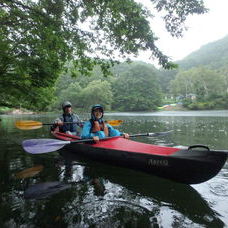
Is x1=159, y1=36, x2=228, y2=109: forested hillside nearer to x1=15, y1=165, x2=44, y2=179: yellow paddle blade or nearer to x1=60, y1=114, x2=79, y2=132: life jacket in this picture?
x1=60, y1=114, x2=79, y2=132: life jacket

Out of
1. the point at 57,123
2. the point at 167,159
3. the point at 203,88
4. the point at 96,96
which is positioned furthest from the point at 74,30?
the point at 203,88

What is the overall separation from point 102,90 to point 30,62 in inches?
2401

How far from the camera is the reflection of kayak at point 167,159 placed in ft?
12.9

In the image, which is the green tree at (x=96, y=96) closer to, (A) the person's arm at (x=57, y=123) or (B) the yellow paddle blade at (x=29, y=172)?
(A) the person's arm at (x=57, y=123)

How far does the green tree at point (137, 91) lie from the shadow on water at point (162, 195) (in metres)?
68.3

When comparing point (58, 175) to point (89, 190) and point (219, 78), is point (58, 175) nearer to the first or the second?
point (89, 190)

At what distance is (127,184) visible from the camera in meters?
5.05

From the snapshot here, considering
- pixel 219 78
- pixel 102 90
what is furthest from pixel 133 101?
pixel 219 78

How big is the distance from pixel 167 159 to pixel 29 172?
3.94 m

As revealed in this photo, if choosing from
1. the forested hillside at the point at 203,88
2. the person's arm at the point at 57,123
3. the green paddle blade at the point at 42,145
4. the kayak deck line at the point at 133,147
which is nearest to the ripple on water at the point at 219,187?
the kayak deck line at the point at 133,147

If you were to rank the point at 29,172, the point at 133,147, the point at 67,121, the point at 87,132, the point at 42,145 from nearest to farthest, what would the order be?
the point at 133,147, the point at 42,145, the point at 29,172, the point at 87,132, the point at 67,121

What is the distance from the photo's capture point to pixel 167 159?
168 inches

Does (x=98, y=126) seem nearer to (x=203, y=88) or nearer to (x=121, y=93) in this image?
(x=203, y=88)

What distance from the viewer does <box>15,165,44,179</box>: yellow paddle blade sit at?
5793 mm
